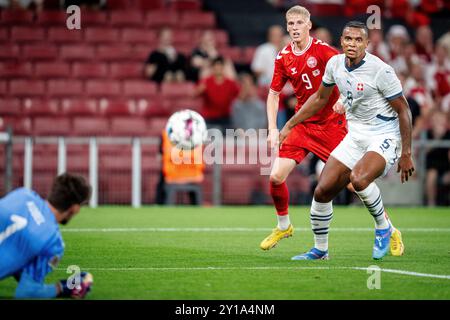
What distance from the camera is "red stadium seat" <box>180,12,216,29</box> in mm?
23078

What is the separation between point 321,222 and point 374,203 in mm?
567

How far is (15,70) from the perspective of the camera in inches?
851

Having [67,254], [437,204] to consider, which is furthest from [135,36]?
[67,254]

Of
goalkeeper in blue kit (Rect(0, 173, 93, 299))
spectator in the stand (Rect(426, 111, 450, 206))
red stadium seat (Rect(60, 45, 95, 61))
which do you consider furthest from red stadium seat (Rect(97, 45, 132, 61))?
goalkeeper in blue kit (Rect(0, 173, 93, 299))

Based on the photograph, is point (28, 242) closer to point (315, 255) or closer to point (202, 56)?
point (315, 255)

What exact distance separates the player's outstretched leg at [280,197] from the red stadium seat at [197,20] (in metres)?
12.7

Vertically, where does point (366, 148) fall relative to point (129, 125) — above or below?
below

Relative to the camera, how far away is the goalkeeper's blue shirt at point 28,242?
6719 mm

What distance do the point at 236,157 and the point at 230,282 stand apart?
1121 cm

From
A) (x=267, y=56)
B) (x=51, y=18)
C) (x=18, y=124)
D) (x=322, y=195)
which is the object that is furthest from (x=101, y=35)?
(x=322, y=195)

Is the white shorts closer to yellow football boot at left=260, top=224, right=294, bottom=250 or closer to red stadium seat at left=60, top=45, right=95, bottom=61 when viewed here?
yellow football boot at left=260, top=224, right=294, bottom=250

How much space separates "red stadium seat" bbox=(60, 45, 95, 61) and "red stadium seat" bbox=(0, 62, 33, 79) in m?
0.81
